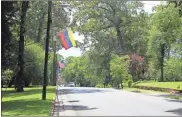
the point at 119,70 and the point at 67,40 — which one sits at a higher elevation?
the point at 67,40

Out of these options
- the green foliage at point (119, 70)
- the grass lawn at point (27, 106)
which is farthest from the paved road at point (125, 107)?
the green foliage at point (119, 70)

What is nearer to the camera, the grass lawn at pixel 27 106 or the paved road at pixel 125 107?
the paved road at pixel 125 107

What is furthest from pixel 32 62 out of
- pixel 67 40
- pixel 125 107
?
pixel 125 107

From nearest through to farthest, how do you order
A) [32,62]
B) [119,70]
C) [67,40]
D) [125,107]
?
[125,107]
[67,40]
[119,70]
[32,62]

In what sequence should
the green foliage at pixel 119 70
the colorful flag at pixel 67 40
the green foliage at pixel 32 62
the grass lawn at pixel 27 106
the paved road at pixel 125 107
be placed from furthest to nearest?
the green foliage at pixel 32 62 → the green foliage at pixel 119 70 → the colorful flag at pixel 67 40 → the grass lawn at pixel 27 106 → the paved road at pixel 125 107

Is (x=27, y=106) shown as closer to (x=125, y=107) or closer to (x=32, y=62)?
(x=125, y=107)

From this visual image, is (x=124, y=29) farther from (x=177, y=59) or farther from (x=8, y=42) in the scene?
(x=8, y=42)

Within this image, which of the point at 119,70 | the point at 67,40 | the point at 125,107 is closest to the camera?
the point at 125,107

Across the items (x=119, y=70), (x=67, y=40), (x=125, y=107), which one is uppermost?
(x=67, y=40)

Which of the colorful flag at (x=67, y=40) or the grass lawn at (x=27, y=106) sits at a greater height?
the colorful flag at (x=67, y=40)

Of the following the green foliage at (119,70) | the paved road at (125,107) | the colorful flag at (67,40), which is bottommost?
the paved road at (125,107)

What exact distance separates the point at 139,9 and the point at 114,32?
36.8ft

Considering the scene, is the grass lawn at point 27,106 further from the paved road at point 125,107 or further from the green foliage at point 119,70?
the green foliage at point 119,70

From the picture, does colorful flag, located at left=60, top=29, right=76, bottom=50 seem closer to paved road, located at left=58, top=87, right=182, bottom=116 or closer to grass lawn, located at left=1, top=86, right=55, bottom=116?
grass lawn, located at left=1, top=86, right=55, bottom=116
